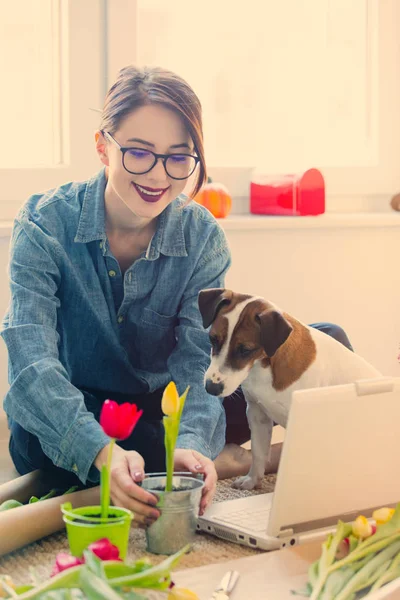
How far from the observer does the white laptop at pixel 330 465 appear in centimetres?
133

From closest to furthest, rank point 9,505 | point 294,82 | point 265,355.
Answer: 1. point 9,505
2. point 265,355
3. point 294,82

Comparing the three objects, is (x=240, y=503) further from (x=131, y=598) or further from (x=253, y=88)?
(x=253, y=88)

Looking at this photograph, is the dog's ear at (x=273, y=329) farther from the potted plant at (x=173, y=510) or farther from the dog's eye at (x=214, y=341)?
the potted plant at (x=173, y=510)

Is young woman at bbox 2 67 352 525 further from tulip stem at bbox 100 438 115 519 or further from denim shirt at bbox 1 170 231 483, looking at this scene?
tulip stem at bbox 100 438 115 519

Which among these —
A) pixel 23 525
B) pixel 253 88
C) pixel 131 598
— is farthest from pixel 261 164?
pixel 131 598

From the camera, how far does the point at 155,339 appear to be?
6.00ft

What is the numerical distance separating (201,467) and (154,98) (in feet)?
2.19

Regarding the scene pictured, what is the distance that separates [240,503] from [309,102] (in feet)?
5.92

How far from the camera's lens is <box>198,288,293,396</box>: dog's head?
160 centimetres

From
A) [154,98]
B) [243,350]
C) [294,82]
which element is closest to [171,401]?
[243,350]

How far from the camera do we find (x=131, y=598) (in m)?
0.96

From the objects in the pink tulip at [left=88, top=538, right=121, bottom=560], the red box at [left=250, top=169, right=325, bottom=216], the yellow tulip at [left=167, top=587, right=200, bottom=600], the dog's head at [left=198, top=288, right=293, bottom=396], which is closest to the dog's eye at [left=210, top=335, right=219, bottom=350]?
the dog's head at [left=198, top=288, right=293, bottom=396]

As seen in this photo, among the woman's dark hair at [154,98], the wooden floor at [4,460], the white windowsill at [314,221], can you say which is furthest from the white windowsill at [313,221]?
the woman's dark hair at [154,98]

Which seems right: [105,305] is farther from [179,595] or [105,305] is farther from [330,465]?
[179,595]
